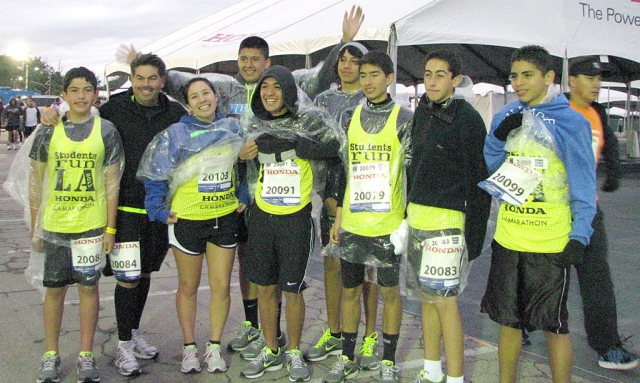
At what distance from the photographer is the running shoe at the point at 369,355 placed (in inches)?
143

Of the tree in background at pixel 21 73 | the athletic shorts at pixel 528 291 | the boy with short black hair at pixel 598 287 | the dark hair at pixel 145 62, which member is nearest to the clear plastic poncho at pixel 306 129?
the dark hair at pixel 145 62

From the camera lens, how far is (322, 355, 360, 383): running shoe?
135 inches

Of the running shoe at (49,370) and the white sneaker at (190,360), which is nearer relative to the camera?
the running shoe at (49,370)

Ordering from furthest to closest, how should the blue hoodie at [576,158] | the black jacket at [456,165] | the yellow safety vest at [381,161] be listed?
the yellow safety vest at [381,161] → the black jacket at [456,165] → the blue hoodie at [576,158]

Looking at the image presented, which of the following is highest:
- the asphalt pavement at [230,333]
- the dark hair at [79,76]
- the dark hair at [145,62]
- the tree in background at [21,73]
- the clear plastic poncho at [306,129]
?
the tree in background at [21,73]

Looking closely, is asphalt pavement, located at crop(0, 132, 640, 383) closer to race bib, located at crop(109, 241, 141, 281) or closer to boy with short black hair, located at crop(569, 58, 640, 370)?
boy with short black hair, located at crop(569, 58, 640, 370)

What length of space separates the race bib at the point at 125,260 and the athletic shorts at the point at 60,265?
0.59ft

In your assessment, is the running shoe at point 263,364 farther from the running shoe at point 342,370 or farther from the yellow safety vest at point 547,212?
the yellow safety vest at point 547,212

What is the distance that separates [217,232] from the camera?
3658mm

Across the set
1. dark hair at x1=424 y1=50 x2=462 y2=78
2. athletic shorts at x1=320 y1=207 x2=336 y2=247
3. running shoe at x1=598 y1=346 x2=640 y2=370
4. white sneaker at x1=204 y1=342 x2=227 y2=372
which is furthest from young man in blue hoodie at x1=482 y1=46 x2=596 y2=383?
white sneaker at x1=204 y1=342 x2=227 y2=372

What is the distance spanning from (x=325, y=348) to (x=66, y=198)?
185 cm

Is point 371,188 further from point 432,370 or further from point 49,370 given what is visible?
point 49,370

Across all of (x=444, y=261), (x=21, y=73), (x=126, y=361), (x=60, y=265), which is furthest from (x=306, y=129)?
(x=21, y=73)

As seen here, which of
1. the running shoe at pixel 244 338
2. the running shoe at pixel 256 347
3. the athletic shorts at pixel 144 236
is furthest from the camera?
the running shoe at pixel 244 338
